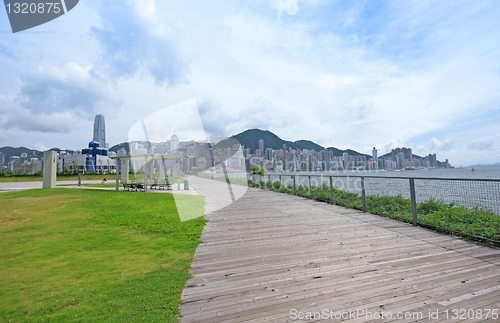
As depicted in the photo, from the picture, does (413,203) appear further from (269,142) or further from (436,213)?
(269,142)

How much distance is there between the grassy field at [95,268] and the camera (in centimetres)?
234

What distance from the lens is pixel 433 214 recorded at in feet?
17.5

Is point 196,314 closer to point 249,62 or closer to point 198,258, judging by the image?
point 198,258

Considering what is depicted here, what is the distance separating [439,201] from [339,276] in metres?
4.26

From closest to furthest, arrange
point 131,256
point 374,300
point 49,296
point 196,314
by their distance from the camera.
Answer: point 196,314 → point 374,300 → point 49,296 → point 131,256

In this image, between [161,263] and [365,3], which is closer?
[161,263]

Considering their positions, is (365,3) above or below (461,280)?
above

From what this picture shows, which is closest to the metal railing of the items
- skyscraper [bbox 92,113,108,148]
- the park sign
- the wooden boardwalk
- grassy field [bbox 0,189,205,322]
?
the wooden boardwalk

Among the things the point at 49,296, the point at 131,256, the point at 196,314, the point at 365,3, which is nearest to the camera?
the point at 196,314

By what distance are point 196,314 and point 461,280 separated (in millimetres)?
3002

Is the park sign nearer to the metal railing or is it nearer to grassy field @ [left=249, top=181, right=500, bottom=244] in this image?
the metal railing

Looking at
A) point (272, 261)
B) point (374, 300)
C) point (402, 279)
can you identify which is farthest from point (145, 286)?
point (402, 279)

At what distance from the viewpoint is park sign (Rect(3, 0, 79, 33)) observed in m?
8.05

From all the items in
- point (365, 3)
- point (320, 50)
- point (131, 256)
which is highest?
point (365, 3)
